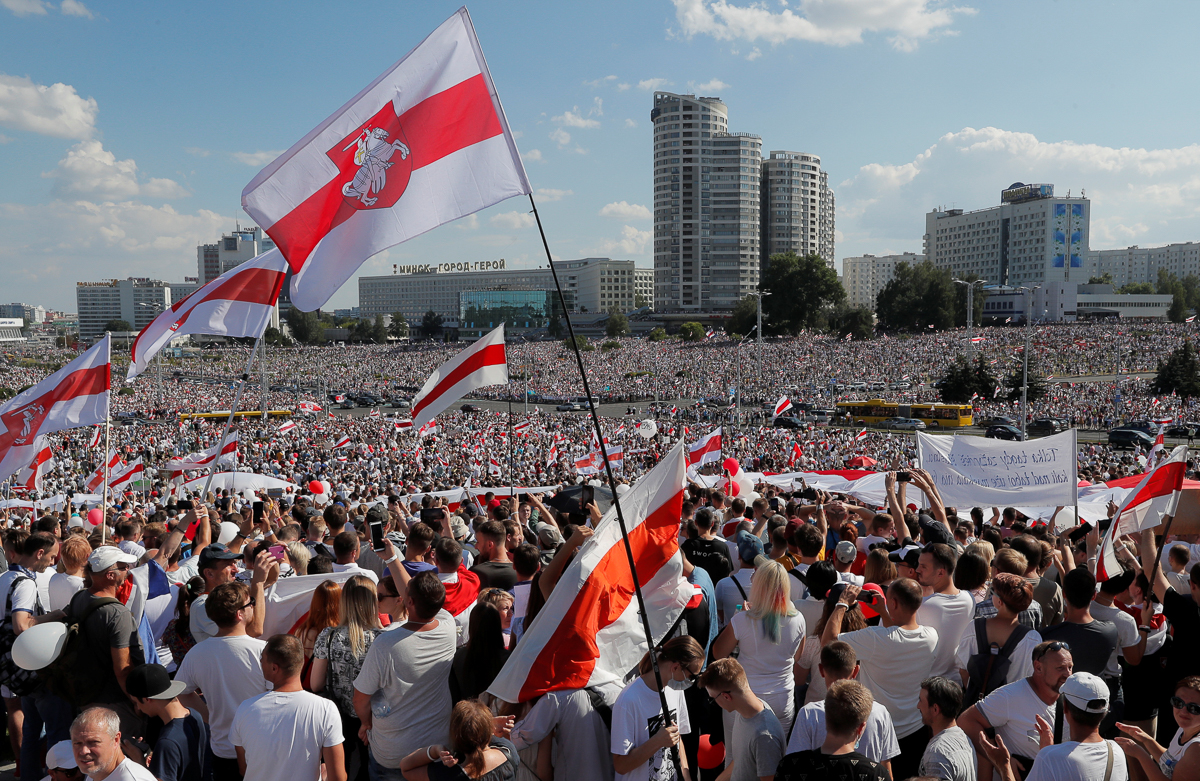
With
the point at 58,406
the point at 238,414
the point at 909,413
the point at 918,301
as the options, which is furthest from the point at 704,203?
the point at 58,406

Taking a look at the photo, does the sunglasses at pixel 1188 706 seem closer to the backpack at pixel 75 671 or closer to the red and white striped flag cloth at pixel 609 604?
the red and white striped flag cloth at pixel 609 604

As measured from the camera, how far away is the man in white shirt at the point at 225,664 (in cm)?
355

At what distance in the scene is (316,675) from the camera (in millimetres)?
3707

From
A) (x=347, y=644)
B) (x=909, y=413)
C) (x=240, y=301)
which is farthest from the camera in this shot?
(x=909, y=413)

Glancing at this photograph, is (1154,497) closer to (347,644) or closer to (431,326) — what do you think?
(347,644)

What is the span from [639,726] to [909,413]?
127 feet

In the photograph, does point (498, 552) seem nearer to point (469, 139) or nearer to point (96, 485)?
point (469, 139)

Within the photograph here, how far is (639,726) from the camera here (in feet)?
10.3

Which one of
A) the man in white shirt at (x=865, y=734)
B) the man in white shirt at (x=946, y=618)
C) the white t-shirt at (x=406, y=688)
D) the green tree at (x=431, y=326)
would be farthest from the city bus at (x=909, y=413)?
the green tree at (x=431, y=326)

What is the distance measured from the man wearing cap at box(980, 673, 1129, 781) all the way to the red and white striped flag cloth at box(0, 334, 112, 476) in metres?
8.43

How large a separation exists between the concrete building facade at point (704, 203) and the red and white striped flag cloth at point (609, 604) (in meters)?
123

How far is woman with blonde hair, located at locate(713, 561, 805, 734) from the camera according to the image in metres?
3.82

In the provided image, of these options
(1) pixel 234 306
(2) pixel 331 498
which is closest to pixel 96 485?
(2) pixel 331 498

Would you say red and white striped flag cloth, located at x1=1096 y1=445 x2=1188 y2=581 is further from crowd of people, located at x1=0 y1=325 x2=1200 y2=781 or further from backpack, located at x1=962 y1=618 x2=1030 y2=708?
backpack, located at x1=962 y1=618 x2=1030 y2=708
